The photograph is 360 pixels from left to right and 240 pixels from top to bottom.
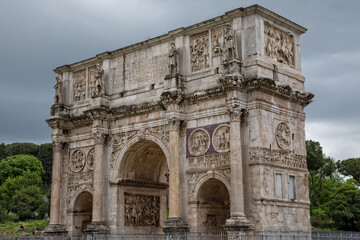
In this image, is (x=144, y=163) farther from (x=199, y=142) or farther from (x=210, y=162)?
(x=210, y=162)

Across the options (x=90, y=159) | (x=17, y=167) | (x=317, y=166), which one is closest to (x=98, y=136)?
(x=90, y=159)

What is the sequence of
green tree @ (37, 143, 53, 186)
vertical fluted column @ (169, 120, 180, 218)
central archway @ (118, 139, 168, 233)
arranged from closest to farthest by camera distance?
vertical fluted column @ (169, 120, 180, 218)
central archway @ (118, 139, 168, 233)
green tree @ (37, 143, 53, 186)

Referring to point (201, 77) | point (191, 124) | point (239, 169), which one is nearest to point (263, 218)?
point (239, 169)

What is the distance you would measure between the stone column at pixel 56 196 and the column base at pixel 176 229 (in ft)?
25.0

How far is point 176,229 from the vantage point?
815 inches

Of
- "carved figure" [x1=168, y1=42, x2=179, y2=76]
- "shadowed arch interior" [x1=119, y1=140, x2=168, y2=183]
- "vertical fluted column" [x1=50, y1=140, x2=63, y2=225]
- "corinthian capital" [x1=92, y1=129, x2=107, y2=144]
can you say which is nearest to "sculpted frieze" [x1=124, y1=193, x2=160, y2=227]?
"shadowed arch interior" [x1=119, y1=140, x2=168, y2=183]

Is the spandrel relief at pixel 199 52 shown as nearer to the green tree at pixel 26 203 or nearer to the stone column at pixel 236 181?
the stone column at pixel 236 181

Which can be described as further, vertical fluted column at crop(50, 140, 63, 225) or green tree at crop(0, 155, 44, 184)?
green tree at crop(0, 155, 44, 184)

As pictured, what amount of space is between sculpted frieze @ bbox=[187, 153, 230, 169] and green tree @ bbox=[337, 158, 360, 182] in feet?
110

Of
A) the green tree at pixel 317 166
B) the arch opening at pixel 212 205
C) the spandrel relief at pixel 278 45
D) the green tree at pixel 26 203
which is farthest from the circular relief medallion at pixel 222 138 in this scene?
the green tree at pixel 26 203

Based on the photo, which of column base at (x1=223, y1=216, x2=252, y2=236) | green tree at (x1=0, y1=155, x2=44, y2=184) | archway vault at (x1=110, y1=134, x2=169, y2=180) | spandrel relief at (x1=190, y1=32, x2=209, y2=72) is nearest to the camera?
column base at (x1=223, y1=216, x2=252, y2=236)

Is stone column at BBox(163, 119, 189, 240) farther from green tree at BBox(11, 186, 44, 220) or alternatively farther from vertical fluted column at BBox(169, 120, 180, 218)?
green tree at BBox(11, 186, 44, 220)

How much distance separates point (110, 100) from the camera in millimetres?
25484

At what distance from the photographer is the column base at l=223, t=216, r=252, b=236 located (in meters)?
18.8
